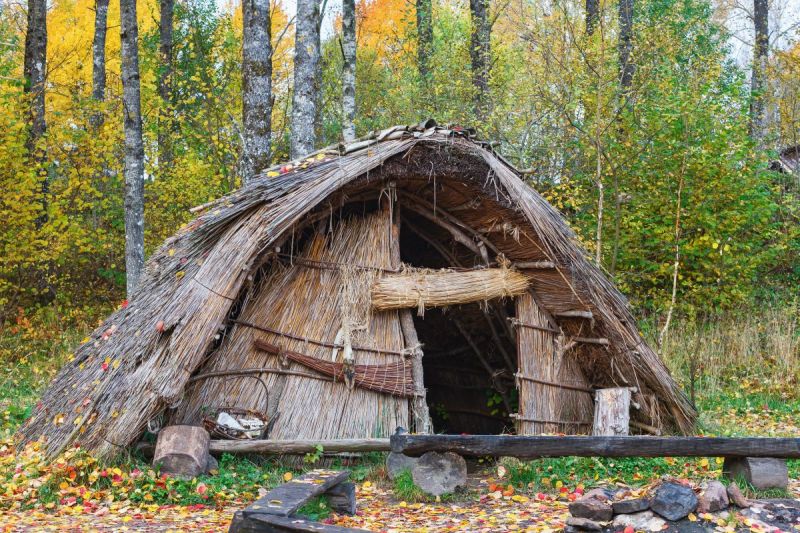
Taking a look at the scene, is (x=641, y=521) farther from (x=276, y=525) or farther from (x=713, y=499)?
(x=276, y=525)

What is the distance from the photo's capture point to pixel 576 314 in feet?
25.9

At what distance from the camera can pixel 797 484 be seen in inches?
256

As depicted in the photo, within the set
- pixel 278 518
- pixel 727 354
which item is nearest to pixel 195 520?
pixel 278 518

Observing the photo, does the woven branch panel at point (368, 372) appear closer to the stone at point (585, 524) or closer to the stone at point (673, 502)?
the stone at point (585, 524)

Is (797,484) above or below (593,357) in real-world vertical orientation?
below

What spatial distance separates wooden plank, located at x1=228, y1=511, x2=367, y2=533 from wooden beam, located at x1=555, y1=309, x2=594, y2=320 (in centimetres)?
413

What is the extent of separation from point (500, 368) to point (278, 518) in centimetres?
568

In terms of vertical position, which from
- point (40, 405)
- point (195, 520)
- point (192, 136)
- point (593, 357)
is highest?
point (192, 136)

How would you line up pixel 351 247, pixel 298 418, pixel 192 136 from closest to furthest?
pixel 298 418 → pixel 351 247 → pixel 192 136

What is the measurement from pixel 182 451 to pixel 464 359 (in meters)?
4.73

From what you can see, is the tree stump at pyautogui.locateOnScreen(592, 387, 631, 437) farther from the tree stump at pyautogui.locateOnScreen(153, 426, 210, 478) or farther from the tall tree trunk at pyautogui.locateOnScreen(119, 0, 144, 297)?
the tall tree trunk at pyautogui.locateOnScreen(119, 0, 144, 297)

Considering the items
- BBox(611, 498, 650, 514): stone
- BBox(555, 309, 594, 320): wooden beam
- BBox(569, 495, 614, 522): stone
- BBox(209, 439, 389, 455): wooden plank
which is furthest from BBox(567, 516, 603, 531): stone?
BBox(555, 309, 594, 320): wooden beam

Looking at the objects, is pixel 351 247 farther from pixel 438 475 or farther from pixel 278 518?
pixel 278 518

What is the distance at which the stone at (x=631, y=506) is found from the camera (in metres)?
4.87
